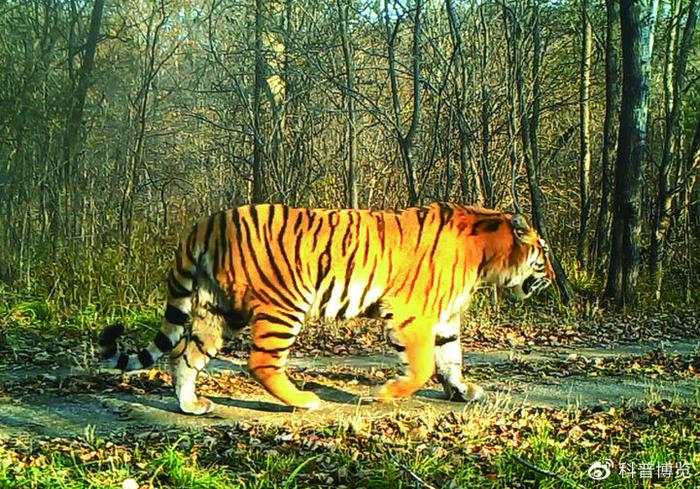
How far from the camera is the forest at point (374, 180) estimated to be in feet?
18.2

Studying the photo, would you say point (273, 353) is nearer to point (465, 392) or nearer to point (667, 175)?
point (465, 392)

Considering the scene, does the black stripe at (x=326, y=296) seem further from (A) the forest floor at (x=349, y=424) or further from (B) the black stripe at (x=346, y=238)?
(A) the forest floor at (x=349, y=424)

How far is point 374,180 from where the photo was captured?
41.4 ft

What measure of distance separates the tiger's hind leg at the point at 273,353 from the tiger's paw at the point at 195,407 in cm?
40

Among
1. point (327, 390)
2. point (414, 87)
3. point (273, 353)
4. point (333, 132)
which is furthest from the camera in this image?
point (333, 132)

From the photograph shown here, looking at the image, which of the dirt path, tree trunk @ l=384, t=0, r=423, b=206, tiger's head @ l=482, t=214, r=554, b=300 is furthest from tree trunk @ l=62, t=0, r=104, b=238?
tiger's head @ l=482, t=214, r=554, b=300

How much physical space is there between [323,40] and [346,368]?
5756 mm

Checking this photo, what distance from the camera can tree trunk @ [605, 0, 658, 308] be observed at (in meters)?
10.7

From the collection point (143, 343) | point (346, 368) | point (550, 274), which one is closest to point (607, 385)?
point (550, 274)

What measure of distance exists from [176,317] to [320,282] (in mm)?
1063

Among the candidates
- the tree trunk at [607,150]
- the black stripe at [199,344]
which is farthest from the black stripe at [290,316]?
the tree trunk at [607,150]

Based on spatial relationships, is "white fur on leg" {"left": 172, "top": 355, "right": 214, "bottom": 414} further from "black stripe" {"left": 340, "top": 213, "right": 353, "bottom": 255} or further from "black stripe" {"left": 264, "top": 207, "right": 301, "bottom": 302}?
"black stripe" {"left": 340, "top": 213, "right": 353, "bottom": 255}

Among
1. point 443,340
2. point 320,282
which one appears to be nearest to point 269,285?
point 320,282

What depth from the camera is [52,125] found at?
10422 mm
